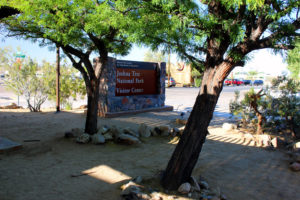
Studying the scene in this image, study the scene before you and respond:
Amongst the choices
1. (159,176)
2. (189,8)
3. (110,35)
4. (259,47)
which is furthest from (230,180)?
(110,35)

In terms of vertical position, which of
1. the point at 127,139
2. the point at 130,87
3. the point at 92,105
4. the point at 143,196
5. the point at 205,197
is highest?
the point at 130,87

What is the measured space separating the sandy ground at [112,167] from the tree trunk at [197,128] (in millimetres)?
754

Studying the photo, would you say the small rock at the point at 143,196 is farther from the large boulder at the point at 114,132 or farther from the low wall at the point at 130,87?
the low wall at the point at 130,87

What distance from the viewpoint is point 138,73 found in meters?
11.4

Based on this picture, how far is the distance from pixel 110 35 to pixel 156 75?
18.7 ft

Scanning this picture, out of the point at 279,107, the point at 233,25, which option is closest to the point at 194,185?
the point at 233,25

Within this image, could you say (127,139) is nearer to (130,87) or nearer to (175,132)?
(175,132)

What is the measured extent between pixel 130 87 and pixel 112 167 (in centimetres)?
636

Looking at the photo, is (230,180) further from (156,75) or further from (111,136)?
(156,75)

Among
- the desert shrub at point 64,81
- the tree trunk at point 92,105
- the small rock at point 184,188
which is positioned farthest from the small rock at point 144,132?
the desert shrub at point 64,81

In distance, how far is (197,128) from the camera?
12.6ft

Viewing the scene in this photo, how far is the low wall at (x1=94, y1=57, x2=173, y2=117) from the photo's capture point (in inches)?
400

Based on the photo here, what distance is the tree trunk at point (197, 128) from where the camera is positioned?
382 cm

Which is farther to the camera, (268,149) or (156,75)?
(156,75)
